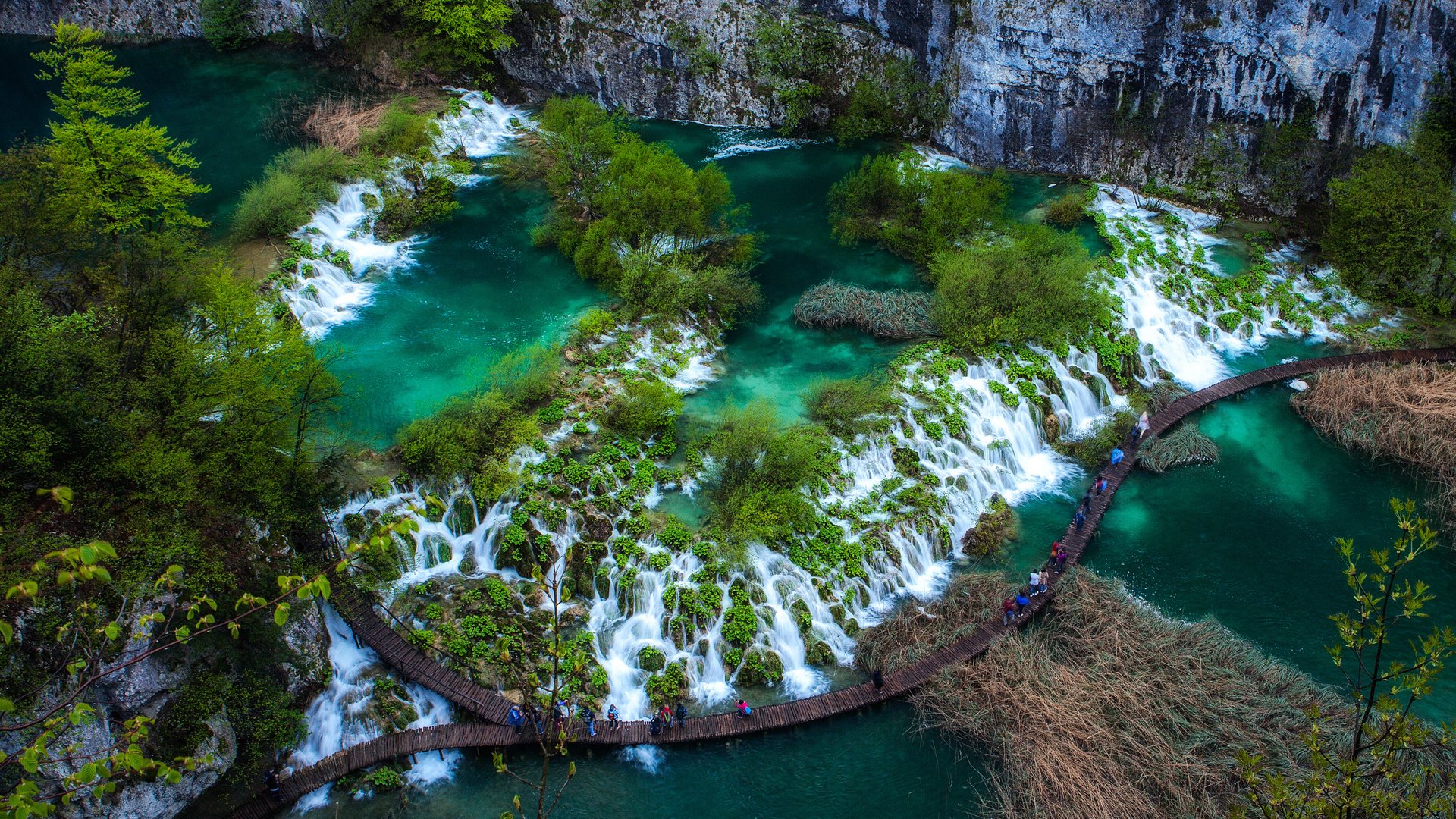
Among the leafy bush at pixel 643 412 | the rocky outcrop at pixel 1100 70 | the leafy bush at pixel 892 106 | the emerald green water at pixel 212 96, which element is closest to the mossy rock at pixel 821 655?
the leafy bush at pixel 643 412

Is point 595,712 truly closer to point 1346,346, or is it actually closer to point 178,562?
point 178,562

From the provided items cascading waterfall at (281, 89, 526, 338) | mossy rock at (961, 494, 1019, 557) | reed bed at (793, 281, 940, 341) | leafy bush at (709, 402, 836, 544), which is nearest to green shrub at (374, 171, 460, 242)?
cascading waterfall at (281, 89, 526, 338)

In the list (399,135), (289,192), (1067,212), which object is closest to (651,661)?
(289,192)

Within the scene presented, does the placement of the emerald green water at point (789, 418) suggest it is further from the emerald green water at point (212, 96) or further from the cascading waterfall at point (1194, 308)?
the cascading waterfall at point (1194, 308)

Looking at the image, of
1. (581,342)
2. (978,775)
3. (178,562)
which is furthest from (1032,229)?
(178,562)

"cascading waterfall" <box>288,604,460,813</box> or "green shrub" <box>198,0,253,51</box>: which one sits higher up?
"green shrub" <box>198,0,253,51</box>

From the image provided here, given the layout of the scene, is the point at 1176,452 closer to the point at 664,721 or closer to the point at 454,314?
the point at 664,721

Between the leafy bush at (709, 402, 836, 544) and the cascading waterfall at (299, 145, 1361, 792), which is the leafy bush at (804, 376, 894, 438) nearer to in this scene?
the cascading waterfall at (299, 145, 1361, 792)
